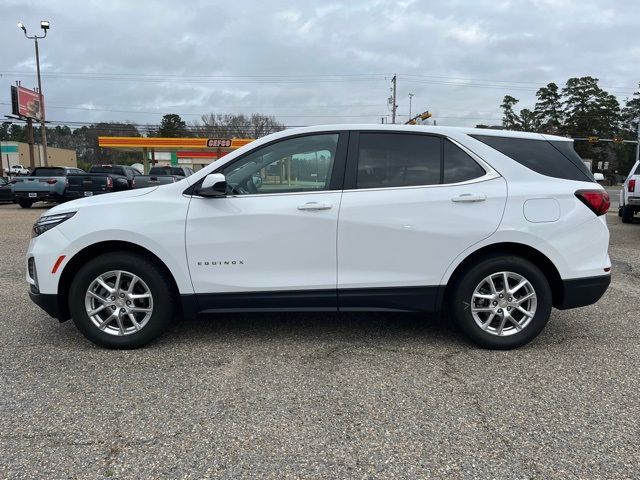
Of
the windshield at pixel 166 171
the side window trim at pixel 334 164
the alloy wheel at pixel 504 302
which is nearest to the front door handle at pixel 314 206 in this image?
the side window trim at pixel 334 164

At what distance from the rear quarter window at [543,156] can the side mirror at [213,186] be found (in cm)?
206

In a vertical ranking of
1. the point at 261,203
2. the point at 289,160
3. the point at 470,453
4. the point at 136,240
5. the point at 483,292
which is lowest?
the point at 470,453

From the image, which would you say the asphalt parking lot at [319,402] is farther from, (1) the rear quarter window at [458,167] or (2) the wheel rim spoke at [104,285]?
(1) the rear quarter window at [458,167]

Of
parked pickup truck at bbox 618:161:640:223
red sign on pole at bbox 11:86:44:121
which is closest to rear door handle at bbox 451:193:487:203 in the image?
parked pickup truck at bbox 618:161:640:223

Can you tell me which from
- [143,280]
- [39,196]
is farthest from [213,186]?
[39,196]

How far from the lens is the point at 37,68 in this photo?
101 ft

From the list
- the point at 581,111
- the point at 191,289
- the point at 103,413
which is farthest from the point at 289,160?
the point at 581,111

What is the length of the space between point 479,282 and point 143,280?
8.66 feet

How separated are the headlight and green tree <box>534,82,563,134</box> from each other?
288 feet

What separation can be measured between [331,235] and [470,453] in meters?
1.82

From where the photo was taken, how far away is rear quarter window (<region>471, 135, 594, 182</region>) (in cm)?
400

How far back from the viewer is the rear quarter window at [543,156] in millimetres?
3996

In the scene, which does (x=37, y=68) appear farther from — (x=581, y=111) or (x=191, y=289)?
(x=581, y=111)

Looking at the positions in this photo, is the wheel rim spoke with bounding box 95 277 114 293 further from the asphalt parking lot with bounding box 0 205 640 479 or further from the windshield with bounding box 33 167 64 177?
the windshield with bounding box 33 167 64 177
